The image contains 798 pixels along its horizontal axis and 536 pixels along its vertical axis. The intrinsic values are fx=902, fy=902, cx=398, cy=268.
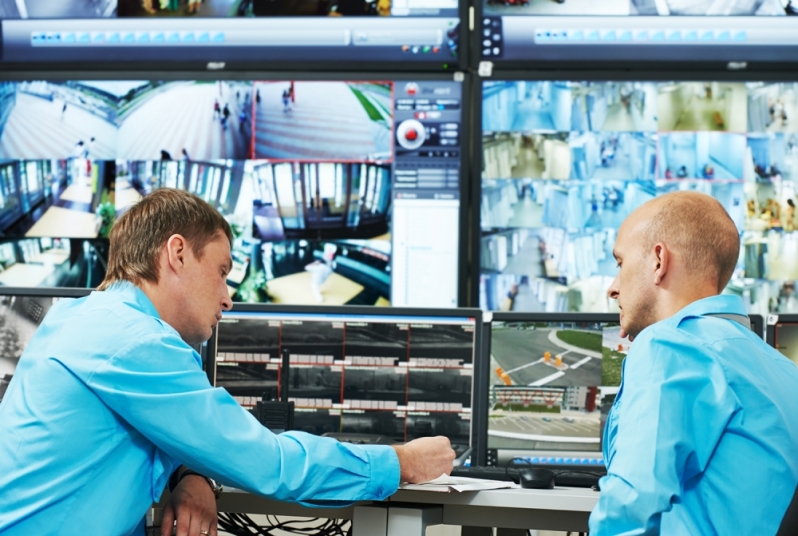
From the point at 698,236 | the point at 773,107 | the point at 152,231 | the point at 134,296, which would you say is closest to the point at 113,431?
the point at 134,296

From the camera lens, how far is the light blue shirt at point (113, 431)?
1252 millimetres

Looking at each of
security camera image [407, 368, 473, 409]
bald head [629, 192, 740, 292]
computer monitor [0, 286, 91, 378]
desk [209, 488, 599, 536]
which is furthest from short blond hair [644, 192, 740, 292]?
computer monitor [0, 286, 91, 378]

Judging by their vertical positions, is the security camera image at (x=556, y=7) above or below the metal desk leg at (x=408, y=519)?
above

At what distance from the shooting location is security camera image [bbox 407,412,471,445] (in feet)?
6.55

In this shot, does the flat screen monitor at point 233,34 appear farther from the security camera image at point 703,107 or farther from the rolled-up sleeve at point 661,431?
the rolled-up sleeve at point 661,431

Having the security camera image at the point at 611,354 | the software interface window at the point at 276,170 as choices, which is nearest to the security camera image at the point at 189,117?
the software interface window at the point at 276,170

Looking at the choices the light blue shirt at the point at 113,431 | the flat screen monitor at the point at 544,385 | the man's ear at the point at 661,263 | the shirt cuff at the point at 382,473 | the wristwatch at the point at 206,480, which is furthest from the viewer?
the flat screen monitor at the point at 544,385

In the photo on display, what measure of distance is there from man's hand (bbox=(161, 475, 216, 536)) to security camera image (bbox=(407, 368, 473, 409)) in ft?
1.98

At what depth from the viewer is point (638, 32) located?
303 centimetres

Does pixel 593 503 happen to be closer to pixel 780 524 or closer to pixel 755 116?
pixel 780 524

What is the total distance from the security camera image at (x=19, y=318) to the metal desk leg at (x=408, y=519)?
95 cm

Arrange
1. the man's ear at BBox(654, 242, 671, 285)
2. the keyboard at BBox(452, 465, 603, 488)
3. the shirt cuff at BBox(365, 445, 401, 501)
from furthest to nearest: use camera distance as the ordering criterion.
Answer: the keyboard at BBox(452, 465, 603, 488)
the shirt cuff at BBox(365, 445, 401, 501)
the man's ear at BBox(654, 242, 671, 285)

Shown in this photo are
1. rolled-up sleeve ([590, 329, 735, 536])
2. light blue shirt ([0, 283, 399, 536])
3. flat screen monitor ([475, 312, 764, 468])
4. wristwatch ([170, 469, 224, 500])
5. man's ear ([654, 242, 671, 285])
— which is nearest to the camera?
rolled-up sleeve ([590, 329, 735, 536])

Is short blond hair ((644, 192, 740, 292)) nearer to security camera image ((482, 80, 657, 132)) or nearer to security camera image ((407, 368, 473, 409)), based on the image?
security camera image ((407, 368, 473, 409))
